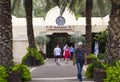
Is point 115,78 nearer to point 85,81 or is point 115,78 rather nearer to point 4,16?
point 85,81

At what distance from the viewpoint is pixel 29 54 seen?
2811cm

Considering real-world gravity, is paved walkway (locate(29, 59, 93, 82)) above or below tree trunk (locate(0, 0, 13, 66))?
below

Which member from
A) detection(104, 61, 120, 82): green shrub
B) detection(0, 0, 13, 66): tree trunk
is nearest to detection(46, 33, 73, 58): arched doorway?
detection(0, 0, 13, 66): tree trunk

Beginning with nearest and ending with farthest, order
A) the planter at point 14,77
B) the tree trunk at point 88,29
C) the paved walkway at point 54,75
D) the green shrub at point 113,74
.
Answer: the green shrub at point 113,74, the planter at point 14,77, the paved walkway at point 54,75, the tree trunk at point 88,29

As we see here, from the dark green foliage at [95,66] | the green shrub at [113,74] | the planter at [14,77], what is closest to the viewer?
the green shrub at [113,74]

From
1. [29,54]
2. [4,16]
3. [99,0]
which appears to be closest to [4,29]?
[4,16]

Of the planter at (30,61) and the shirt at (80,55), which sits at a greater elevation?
the shirt at (80,55)

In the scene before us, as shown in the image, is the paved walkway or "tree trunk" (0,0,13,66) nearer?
"tree trunk" (0,0,13,66)

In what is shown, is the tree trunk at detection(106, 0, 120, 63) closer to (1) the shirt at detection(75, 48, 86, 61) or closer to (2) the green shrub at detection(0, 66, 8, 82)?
(1) the shirt at detection(75, 48, 86, 61)

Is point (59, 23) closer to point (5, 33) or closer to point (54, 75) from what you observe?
point (54, 75)

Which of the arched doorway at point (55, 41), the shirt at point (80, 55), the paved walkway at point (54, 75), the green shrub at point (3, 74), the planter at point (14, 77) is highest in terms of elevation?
the shirt at point (80, 55)

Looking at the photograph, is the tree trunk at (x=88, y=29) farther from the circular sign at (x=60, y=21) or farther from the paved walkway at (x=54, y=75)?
the circular sign at (x=60, y=21)

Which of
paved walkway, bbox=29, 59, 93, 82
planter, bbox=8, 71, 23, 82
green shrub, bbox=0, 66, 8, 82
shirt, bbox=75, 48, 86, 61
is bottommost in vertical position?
paved walkway, bbox=29, 59, 93, 82

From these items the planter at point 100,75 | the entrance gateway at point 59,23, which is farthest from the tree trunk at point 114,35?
the entrance gateway at point 59,23
